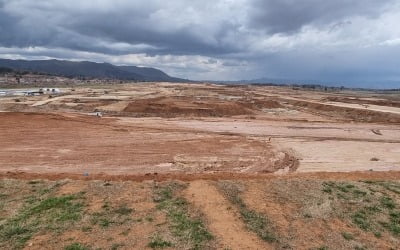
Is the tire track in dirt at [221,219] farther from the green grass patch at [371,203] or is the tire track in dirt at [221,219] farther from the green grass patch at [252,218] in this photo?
the green grass patch at [371,203]

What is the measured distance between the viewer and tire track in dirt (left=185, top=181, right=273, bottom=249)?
35.9 ft

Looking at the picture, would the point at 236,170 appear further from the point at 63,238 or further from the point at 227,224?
the point at 63,238

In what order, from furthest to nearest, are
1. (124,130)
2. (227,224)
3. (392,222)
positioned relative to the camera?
(124,130) < (392,222) < (227,224)

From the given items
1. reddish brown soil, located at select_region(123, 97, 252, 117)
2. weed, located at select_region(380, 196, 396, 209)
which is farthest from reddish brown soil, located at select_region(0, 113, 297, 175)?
reddish brown soil, located at select_region(123, 97, 252, 117)

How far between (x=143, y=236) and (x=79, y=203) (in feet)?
11.3

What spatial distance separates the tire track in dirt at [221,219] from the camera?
10938 mm

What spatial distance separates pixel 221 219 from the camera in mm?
12305

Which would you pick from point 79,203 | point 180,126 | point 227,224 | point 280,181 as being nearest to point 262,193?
point 280,181

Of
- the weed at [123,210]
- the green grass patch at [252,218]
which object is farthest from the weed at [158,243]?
the green grass patch at [252,218]

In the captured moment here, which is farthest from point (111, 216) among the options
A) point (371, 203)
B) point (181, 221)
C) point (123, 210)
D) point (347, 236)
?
point (371, 203)

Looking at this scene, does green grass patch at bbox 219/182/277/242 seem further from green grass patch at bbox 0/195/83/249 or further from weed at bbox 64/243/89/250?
green grass patch at bbox 0/195/83/249

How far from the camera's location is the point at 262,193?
48.6 feet

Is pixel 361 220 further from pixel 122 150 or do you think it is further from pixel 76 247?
pixel 122 150

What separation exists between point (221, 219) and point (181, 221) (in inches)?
45.8
